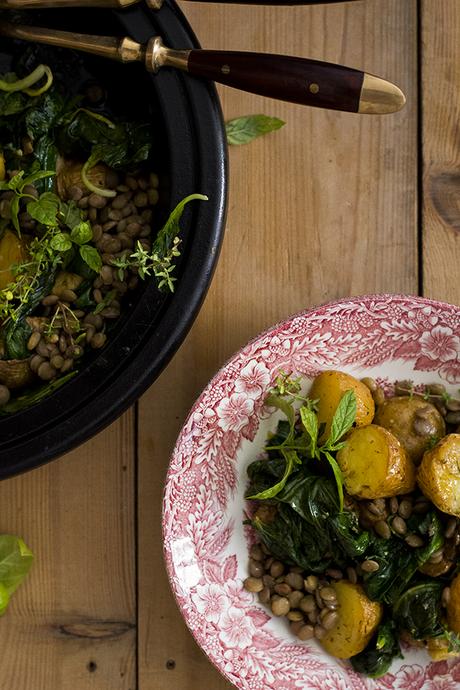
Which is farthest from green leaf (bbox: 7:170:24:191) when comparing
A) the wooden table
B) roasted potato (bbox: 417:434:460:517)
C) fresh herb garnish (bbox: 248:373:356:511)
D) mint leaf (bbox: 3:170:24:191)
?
roasted potato (bbox: 417:434:460:517)

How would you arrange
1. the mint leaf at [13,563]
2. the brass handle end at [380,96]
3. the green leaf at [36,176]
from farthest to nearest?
the mint leaf at [13,563]
the green leaf at [36,176]
the brass handle end at [380,96]

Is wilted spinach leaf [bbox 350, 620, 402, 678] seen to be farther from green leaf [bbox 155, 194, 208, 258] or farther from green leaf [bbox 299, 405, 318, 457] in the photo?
green leaf [bbox 155, 194, 208, 258]

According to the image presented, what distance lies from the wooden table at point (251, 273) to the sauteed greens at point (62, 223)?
0.24m

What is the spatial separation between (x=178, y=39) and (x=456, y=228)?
23.3 inches

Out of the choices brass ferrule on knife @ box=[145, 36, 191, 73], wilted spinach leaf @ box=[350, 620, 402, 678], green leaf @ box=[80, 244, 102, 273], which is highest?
brass ferrule on knife @ box=[145, 36, 191, 73]

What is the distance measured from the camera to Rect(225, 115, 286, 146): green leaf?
148 cm

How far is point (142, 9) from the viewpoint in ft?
3.91

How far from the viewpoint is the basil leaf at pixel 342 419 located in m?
1.24

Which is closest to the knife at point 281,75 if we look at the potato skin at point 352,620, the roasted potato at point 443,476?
the roasted potato at point 443,476

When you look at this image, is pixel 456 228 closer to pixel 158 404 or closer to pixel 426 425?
pixel 426 425

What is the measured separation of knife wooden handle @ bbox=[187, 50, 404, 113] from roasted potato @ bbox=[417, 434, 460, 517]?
18.6 inches

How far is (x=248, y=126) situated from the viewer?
1484 millimetres

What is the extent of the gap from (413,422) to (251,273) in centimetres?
38

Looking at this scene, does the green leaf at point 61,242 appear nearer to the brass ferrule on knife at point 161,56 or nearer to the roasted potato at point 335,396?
the brass ferrule on knife at point 161,56
